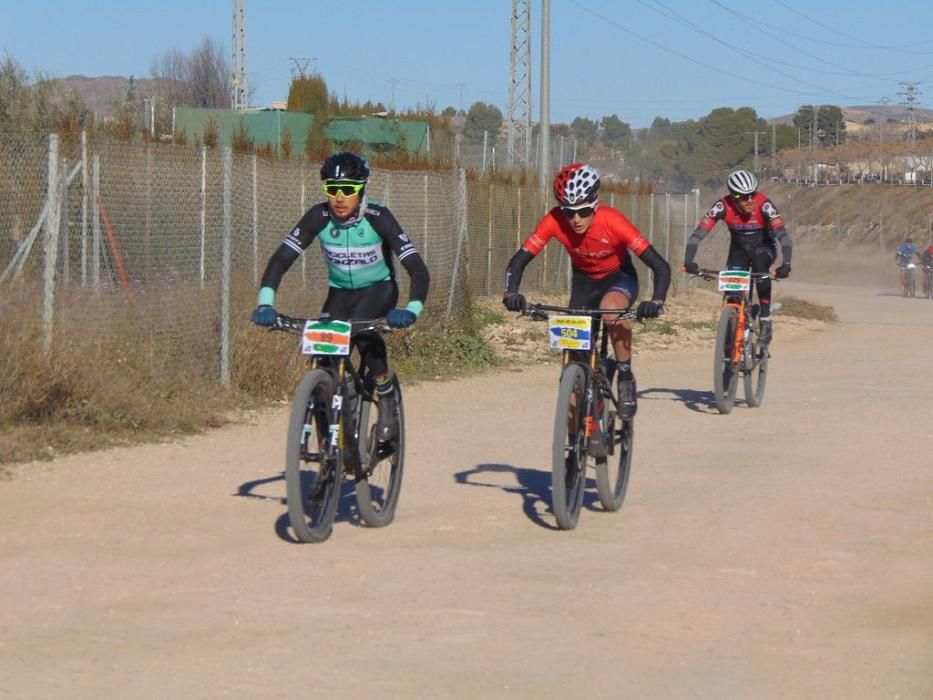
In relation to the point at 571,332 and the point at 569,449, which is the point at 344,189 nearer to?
the point at 571,332

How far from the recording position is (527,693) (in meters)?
5.56

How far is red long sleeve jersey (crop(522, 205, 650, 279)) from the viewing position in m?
9.32

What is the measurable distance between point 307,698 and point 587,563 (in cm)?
252

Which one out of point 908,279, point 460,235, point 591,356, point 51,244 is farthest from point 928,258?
point 591,356

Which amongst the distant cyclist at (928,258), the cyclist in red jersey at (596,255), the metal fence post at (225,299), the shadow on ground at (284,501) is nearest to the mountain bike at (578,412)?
the cyclist in red jersey at (596,255)

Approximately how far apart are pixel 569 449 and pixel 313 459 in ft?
4.47

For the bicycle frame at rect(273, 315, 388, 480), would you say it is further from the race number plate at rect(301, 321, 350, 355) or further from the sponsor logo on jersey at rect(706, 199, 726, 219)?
the sponsor logo on jersey at rect(706, 199, 726, 219)

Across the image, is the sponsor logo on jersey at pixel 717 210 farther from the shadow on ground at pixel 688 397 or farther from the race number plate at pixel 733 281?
the shadow on ground at pixel 688 397

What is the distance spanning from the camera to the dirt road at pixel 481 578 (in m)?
5.79

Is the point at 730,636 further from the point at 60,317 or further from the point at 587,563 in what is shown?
the point at 60,317

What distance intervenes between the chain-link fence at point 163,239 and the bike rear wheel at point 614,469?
4085mm

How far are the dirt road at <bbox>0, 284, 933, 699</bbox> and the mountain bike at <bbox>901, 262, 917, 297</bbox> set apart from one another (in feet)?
98.1

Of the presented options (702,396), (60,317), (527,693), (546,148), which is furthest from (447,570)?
(546,148)

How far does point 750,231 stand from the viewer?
48.3ft
